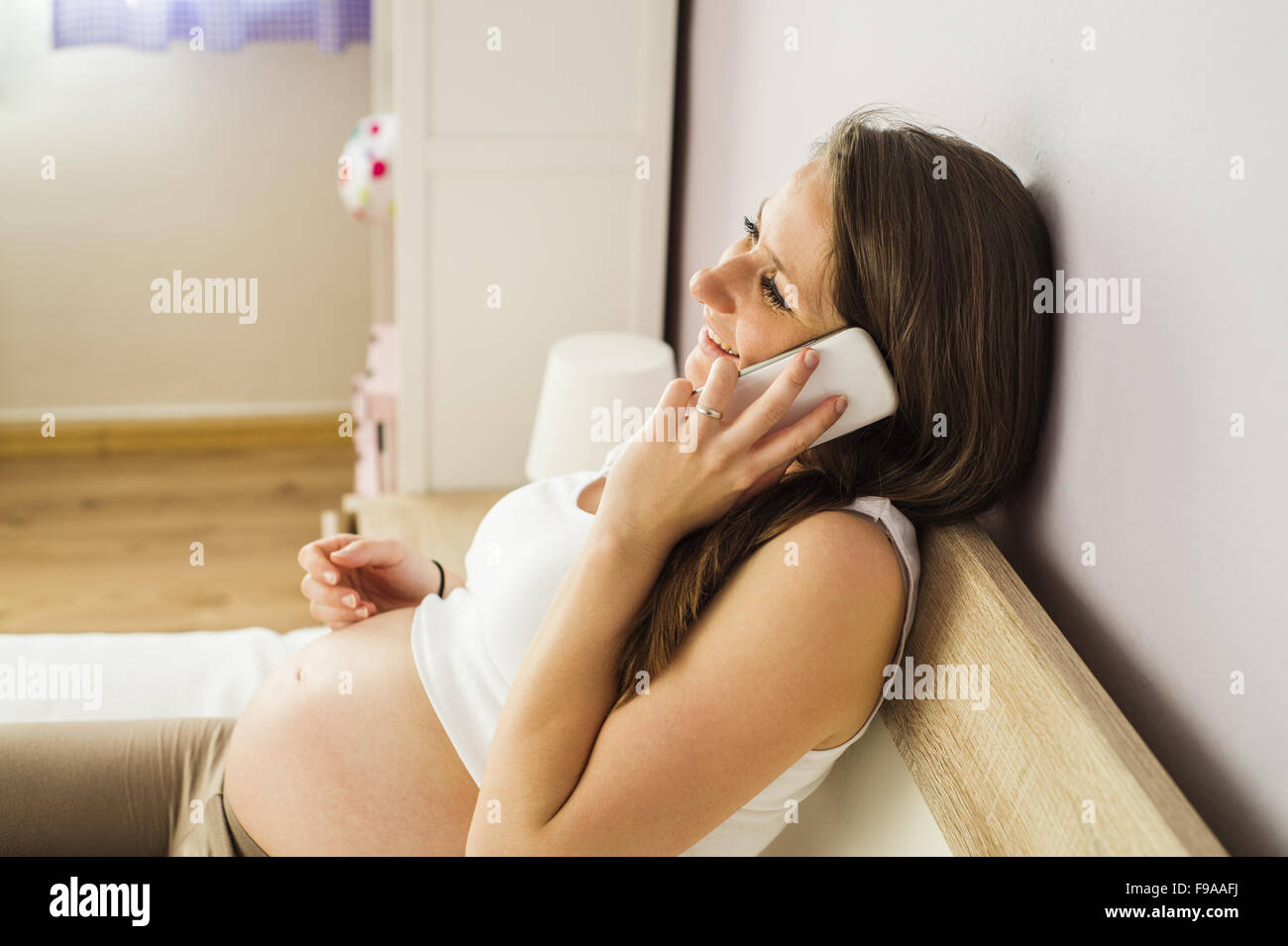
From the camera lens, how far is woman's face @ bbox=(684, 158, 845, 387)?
3.10 ft

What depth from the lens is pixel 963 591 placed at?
34.7 inches

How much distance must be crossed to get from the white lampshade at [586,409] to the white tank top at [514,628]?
1.98ft

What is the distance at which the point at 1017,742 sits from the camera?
0.79 metres

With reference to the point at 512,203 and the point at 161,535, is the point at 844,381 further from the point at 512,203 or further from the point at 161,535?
the point at 161,535

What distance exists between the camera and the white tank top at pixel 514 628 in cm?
96

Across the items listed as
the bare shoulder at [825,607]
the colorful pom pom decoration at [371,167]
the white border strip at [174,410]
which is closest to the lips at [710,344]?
the bare shoulder at [825,607]

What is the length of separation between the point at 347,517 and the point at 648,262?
0.82 m

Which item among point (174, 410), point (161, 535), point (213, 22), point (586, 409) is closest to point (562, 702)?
point (586, 409)

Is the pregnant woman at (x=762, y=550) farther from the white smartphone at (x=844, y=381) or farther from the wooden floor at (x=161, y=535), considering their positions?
the wooden floor at (x=161, y=535)

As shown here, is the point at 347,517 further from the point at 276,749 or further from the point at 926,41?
the point at 926,41

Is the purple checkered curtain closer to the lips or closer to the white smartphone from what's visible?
the lips

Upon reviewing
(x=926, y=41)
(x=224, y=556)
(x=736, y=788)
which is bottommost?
(x=224, y=556)

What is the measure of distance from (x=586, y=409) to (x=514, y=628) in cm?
82
